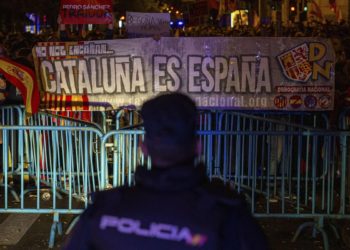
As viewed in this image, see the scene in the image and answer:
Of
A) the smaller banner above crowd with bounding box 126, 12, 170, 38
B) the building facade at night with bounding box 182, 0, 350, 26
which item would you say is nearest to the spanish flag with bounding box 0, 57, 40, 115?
the smaller banner above crowd with bounding box 126, 12, 170, 38

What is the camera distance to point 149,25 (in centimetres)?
906

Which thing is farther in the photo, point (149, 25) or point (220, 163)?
point (149, 25)

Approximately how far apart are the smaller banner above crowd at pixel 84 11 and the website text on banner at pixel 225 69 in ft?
10.3

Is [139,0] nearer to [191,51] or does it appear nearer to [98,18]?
[98,18]

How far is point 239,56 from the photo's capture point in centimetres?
834

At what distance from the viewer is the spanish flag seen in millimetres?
8086

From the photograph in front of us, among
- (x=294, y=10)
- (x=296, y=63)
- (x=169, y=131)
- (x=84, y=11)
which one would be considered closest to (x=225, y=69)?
→ (x=296, y=63)

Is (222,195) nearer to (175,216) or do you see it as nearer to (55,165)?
(175,216)

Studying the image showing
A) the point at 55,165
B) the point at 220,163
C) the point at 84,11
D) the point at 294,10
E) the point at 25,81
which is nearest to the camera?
the point at 55,165

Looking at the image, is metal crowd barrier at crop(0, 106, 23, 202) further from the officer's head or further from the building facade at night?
the building facade at night

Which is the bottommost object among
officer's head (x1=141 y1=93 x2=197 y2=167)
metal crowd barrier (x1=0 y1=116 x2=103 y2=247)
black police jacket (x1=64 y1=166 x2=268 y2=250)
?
metal crowd barrier (x1=0 y1=116 x2=103 y2=247)

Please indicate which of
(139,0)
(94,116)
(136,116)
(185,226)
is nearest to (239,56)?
(136,116)

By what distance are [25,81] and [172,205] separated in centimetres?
621

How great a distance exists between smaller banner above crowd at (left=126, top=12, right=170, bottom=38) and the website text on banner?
65 cm
